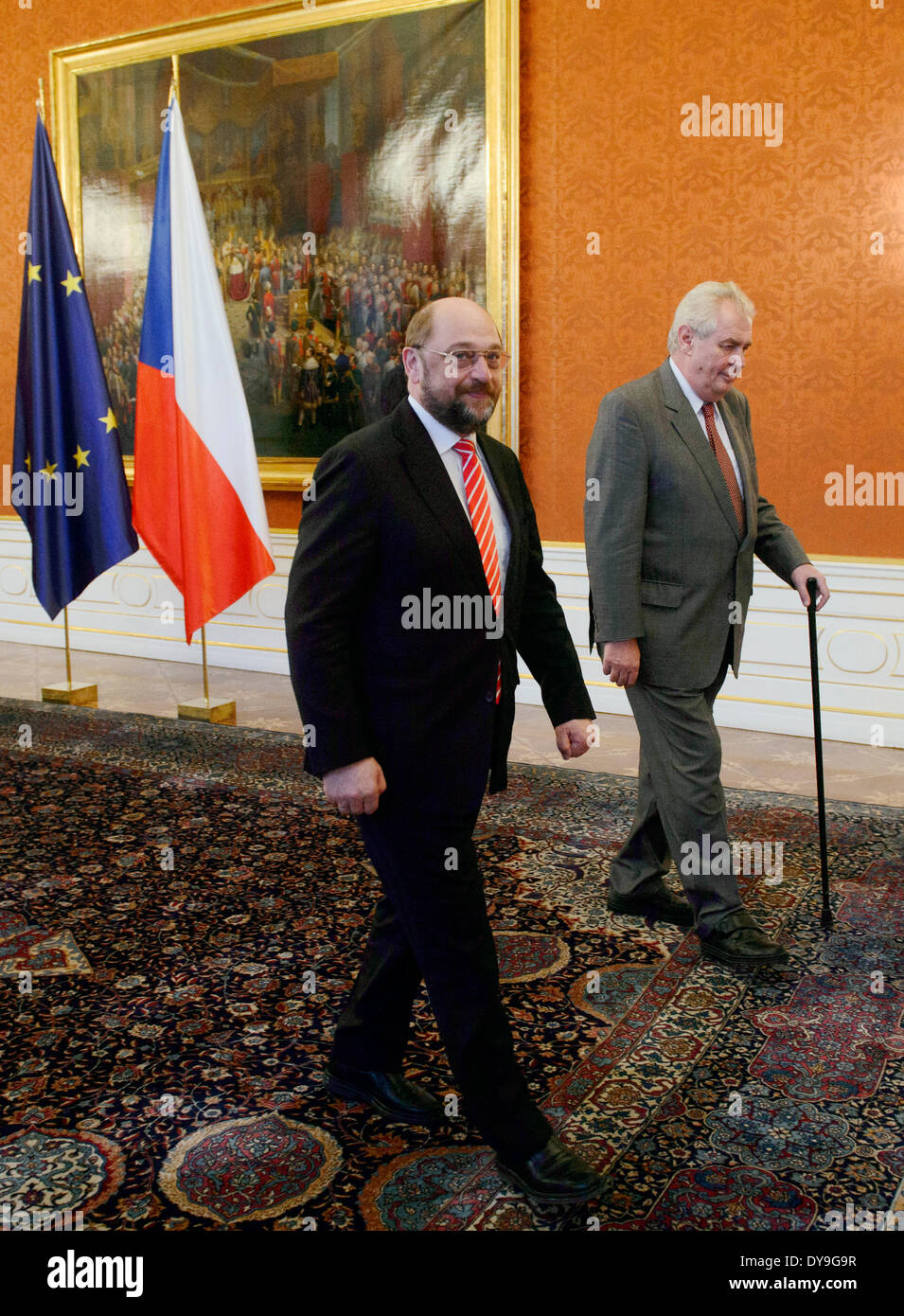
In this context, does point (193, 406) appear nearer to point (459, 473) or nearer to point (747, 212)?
point (747, 212)

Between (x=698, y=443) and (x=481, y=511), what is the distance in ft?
4.42

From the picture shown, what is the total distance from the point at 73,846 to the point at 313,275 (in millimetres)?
4662

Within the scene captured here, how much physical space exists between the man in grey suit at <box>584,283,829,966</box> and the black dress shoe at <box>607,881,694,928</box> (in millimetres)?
245

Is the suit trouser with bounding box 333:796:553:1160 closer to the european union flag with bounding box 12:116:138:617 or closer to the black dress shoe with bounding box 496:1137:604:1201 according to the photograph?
the black dress shoe with bounding box 496:1137:604:1201

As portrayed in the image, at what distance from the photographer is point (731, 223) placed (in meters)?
6.48

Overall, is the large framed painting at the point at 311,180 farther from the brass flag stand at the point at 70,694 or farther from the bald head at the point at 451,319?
the bald head at the point at 451,319

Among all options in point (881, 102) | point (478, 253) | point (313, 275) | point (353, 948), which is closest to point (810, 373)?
point (881, 102)

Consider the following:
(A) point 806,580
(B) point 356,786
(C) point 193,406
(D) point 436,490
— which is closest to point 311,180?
(C) point 193,406

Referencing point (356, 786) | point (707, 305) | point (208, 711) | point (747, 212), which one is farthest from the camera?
point (208, 711)

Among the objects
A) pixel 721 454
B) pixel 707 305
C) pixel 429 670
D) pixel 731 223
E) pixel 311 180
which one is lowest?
pixel 429 670

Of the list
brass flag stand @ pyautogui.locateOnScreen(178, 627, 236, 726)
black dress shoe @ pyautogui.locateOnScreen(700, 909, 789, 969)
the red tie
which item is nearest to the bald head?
the red tie

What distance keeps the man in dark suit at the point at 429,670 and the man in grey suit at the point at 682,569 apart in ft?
3.77

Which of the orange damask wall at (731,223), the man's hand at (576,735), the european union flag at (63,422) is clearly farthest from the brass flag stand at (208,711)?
the man's hand at (576,735)

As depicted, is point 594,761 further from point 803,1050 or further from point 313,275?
point 313,275
